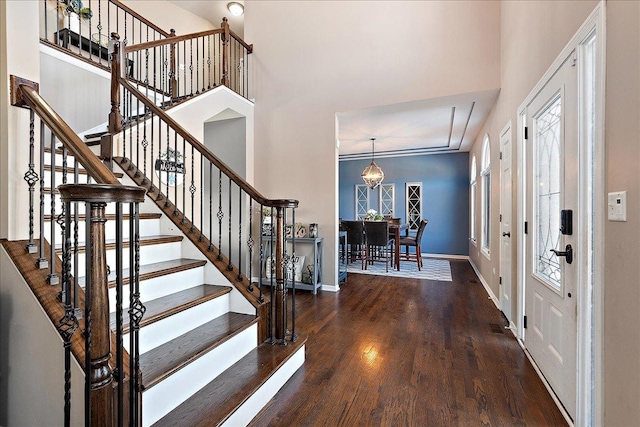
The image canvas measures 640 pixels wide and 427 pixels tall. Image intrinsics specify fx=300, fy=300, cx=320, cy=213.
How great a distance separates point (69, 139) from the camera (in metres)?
1.26

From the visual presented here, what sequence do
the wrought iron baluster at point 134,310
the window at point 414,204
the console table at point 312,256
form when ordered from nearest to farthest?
the wrought iron baluster at point 134,310 < the console table at point 312,256 < the window at point 414,204

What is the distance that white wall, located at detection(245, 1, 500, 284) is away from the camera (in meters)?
3.64

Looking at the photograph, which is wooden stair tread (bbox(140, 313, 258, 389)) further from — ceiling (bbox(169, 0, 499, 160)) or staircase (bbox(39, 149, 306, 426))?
ceiling (bbox(169, 0, 499, 160))

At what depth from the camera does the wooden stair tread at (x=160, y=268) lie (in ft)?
6.23

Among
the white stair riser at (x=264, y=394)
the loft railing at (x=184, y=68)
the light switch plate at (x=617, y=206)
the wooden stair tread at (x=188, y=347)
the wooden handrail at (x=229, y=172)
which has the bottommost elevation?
the white stair riser at (x=264, y=394)

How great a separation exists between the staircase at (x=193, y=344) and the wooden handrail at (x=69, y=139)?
0.47 m

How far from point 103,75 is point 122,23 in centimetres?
166

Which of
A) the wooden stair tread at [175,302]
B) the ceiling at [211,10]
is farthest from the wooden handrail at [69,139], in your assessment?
the ceiling at [211,10]

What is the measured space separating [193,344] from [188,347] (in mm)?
39

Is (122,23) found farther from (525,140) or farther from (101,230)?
(525,140)

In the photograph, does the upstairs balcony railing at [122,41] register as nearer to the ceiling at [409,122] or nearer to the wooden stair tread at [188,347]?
the ceiling at [409,122]

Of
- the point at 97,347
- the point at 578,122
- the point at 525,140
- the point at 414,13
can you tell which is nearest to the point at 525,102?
the point at 525,140

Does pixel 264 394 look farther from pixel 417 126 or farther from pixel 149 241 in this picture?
pixel 417 126

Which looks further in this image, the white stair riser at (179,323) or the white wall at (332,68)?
the white wall at (332,68)
